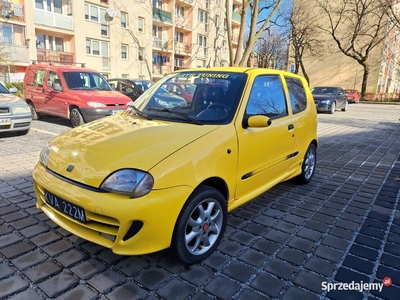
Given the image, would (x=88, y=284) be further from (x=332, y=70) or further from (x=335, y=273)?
(x=332, y=70)

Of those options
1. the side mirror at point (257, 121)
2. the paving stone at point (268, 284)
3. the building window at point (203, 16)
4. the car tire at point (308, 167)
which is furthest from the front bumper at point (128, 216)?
the building window at point (203, 16)

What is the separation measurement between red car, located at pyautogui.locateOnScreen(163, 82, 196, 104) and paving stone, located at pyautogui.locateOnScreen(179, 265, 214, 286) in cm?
175

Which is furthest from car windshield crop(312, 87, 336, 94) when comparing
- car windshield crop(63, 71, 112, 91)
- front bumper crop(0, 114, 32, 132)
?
front bumper crop(0, 114, 32, 132)

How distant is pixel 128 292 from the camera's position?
7.31ft

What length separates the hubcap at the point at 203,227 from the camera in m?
2.52

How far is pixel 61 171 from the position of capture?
2.47 m

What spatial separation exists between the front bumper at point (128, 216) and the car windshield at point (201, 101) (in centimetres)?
97

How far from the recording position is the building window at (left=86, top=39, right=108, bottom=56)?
84.4ft

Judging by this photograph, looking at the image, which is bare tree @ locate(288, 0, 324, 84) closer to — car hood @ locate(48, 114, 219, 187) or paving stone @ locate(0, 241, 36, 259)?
car hood @ locate(48, 114, 219, 187)

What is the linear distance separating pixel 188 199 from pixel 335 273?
144 centimetres

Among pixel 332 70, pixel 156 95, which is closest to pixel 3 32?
pixel 156 95

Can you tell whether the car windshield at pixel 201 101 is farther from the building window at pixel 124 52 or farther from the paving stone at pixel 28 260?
the building window at pixel 124 52

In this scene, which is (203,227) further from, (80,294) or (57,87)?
(57,87)

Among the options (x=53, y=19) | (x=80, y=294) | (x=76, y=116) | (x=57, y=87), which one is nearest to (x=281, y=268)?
(x=80, y=294)
